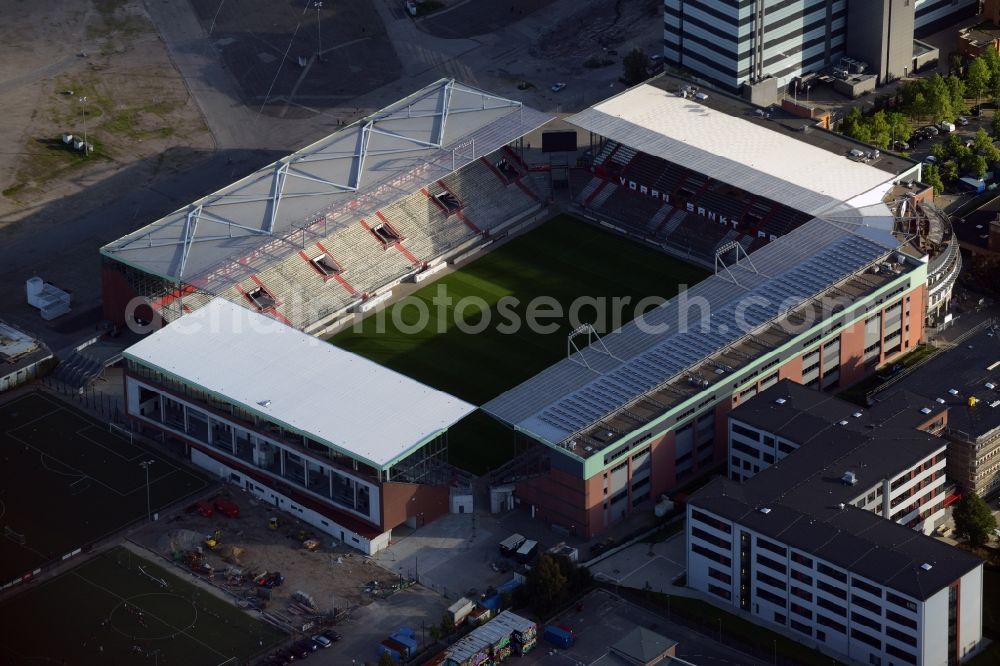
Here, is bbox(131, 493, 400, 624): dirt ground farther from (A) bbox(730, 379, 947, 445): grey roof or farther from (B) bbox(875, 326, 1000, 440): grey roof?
(B) bbox(875, 326, 1000, 440): grey roof

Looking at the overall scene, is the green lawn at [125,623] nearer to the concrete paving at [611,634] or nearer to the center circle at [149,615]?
the center circle at [149,615]

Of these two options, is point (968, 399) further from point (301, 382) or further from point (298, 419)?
point (301, 382)

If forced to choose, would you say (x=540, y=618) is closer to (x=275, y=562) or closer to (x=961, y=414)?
(x=275, y=562)

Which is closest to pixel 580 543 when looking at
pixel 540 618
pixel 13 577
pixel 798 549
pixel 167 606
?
pixel 540 618

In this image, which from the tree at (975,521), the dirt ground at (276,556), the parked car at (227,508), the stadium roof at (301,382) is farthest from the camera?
the parked car at (227,508)


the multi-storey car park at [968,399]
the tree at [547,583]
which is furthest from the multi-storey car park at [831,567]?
the tree at [547,583]

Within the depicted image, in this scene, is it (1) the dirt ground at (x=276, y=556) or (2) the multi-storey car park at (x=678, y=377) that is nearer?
(1) the dirt ground at (x=276, y=556)

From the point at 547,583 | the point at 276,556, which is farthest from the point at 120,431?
the point at 547,583

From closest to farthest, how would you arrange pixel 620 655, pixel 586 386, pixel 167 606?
pixel 620 655, pixel 167 606, pixel 586 386
